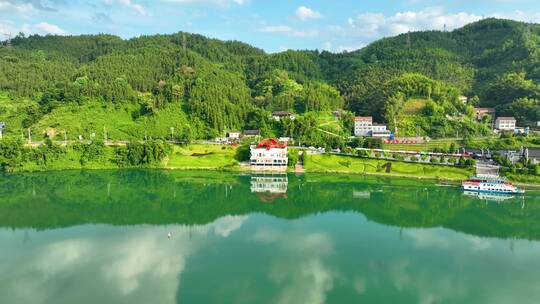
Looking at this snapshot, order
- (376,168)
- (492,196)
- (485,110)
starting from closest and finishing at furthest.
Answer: (492,196), (376,168), (485,110)

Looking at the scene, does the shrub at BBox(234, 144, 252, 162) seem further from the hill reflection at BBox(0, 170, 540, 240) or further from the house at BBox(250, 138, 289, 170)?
the hill reflection at BBox(0, 170, 540, 240)

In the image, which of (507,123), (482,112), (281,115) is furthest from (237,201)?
(482,112)

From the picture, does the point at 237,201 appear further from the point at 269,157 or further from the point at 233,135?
the point at 233,135

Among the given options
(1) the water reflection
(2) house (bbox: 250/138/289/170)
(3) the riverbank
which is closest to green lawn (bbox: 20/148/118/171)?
(3) the riverbank

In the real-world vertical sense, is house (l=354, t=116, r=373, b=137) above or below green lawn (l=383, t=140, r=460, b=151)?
above

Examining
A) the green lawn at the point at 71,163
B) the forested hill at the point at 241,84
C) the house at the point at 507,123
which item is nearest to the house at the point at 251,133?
the forested hill at the point at 241,84
